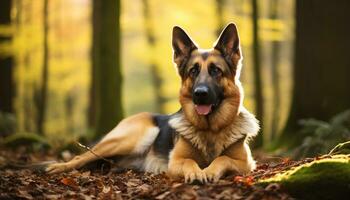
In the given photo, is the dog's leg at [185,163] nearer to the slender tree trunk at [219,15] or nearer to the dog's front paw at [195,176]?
the dog's front paw at [195,176]

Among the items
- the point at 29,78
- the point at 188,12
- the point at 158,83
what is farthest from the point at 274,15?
the point at 29,78

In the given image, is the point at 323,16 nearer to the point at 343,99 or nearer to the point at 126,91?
the point at 343,99

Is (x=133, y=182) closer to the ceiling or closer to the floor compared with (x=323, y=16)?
closer to the floor

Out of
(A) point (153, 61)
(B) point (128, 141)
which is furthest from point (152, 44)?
(B) point (128, 141)

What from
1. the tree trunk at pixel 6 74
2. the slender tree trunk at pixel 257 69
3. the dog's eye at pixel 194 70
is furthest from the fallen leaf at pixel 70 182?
the tree trunk at pixel 6 74

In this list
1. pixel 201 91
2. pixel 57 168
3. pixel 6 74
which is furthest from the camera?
pixel 6 74

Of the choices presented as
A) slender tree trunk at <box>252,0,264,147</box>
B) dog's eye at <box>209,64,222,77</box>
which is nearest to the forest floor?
dog's eye at <box>209,64,222,77</box>

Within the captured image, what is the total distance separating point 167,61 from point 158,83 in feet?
16.9

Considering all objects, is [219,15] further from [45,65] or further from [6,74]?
[6,74]

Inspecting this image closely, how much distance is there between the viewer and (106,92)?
11883 millimetres

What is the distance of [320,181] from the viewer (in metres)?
4.95

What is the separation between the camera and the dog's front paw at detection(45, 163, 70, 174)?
25.1ft

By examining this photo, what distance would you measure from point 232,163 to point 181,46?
5.70ft

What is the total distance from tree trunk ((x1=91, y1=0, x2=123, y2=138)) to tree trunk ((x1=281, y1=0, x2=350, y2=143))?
12.9 feet
